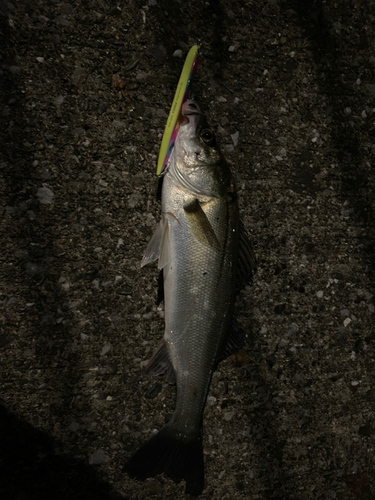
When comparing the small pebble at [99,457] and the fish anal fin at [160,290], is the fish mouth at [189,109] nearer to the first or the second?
the fish anal fin at [160,290]

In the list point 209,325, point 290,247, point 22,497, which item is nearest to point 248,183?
point 290,247

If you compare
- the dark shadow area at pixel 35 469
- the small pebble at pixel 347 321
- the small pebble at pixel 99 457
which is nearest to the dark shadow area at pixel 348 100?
the small pebble at pixel 347 321

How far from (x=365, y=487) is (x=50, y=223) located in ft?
10.1

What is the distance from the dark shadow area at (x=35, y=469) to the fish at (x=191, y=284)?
1.29ft

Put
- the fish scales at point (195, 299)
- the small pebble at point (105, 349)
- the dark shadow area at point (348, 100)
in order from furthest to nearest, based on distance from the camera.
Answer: the dark shadow area at point (348, 100) < the small pebble at point (105, 349) < the fish scales at point (195, 299)

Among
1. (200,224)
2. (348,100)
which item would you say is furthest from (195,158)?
(348,100)

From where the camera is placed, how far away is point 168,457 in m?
2.02

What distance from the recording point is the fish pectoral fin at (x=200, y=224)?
77.8 inches

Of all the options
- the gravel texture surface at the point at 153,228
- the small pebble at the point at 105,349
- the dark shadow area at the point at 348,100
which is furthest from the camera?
the dark shadow area at the point at 348,100

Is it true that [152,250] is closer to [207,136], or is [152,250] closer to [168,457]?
[207,136]

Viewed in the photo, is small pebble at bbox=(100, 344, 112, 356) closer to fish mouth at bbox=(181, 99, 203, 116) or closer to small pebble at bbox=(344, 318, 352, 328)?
fish mouth at bbox=(181, 99, 203, 116)

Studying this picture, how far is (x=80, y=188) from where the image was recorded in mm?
2211

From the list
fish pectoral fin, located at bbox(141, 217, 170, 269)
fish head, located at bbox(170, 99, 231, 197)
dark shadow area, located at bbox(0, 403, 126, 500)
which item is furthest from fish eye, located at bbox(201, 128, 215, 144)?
dark shadow area, located at bbox(0, 403, 126, 500)

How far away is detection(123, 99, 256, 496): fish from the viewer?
198 centimetres
